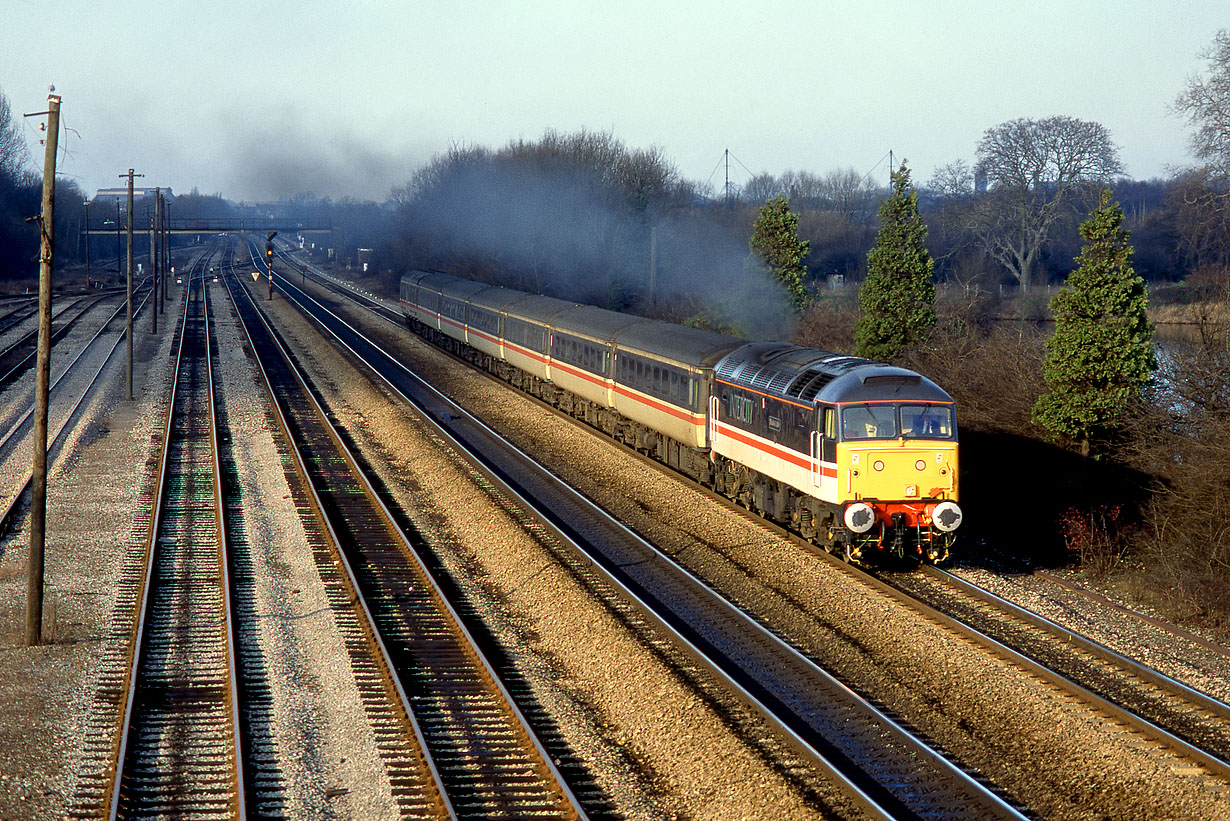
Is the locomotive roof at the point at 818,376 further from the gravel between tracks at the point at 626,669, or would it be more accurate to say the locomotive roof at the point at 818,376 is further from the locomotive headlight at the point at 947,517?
the gravel between tracks at the point at 626,669

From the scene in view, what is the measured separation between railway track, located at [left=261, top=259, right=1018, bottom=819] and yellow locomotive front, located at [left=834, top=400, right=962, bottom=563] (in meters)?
2.67

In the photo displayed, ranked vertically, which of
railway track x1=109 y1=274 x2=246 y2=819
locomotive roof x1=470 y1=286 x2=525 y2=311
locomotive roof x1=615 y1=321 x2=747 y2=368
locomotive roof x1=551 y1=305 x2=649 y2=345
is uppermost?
locomotive roof x1=470 y1=286 x2=525 y2=311

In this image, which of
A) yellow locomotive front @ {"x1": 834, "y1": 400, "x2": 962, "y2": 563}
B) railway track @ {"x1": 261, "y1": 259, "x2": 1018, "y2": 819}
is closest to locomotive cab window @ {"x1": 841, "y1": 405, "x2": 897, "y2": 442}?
yellow locomotive front @ {"x1": 834, "y1": 400, "x2": 962, "y2": 563}

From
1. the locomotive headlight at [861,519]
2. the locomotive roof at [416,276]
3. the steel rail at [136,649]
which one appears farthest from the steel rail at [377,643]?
the locomotive roof at [416,276]

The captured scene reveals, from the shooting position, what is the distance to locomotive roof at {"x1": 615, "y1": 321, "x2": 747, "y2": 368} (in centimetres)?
2270

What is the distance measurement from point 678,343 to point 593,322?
6.48m

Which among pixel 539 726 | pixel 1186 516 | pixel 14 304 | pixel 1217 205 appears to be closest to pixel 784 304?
pixel 1217 205

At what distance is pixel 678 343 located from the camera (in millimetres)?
24531

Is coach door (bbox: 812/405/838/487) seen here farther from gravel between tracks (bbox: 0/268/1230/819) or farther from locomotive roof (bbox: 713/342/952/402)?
gravel between tracks (bbox: 0/268/1230/819)

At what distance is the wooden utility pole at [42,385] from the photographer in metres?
14.3

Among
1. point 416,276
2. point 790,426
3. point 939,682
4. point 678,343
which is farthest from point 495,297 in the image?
point 939,682

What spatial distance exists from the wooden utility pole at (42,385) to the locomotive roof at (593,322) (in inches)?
592

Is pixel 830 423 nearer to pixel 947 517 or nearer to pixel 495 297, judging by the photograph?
pixel 947 517

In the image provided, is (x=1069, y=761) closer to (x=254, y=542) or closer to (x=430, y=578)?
(x=430, y=578)
